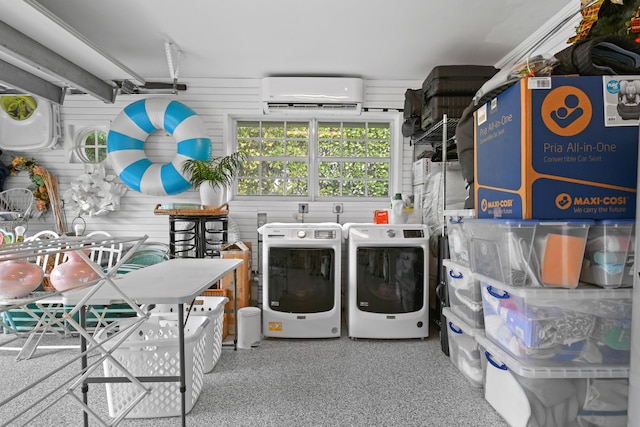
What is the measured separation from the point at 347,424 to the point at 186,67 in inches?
134

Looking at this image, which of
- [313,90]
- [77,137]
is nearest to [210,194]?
[313,90]

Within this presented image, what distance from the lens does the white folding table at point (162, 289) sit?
4.39 ft

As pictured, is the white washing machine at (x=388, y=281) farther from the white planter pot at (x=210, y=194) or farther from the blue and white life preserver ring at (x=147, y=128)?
the blue and white life preserver ring at (x=147, y=128)

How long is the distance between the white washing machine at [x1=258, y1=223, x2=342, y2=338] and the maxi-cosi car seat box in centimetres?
173

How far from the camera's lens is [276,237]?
2.96 m

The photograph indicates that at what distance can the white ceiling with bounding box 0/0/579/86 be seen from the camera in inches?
97.7

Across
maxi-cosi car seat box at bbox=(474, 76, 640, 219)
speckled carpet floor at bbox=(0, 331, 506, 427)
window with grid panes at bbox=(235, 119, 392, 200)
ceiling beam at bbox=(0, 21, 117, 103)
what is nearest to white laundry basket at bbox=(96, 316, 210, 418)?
speckled carpet floor at bbox=(0, 331, 506, 427)

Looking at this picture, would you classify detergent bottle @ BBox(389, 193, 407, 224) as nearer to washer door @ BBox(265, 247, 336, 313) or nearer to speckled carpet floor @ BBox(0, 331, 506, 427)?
washer door @ BBox(265, 247, 336, 313)

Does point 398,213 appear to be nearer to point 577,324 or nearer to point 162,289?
point 577,324

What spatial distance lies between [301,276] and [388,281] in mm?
717

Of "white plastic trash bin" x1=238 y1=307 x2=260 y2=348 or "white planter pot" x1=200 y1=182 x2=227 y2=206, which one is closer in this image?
"white plastic trash bin" x1=238 y1=307 x2=260 y2=348

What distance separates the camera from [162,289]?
4.78 feet

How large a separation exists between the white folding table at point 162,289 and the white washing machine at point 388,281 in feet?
3.94

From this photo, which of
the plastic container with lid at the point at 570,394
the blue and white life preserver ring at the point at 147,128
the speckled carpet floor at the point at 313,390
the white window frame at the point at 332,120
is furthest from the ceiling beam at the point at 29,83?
the plastic container with lid at the point at 570,394
